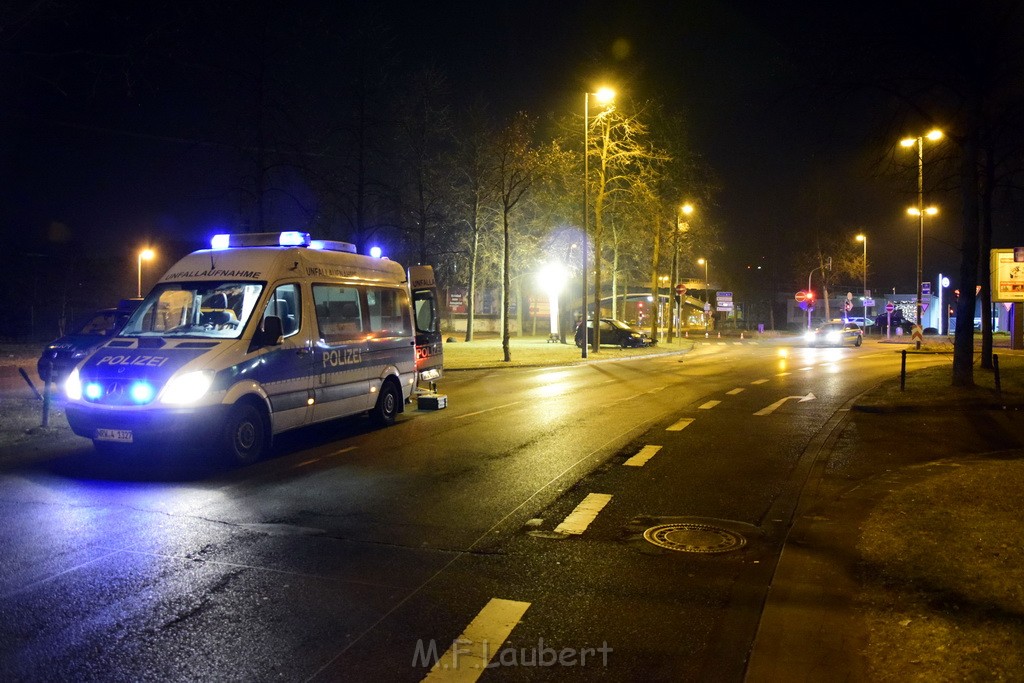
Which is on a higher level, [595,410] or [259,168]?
[259,168]

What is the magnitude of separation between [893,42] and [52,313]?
39107 mm

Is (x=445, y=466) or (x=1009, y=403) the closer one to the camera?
(x=445, y=466)

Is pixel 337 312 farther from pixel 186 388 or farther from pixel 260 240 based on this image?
pixel 186 388

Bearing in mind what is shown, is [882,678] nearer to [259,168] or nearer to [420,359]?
[420,359]

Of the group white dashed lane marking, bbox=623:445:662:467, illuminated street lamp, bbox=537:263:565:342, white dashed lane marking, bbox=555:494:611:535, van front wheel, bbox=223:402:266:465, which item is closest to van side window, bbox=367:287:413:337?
van front wheel, bbox=223:402:266:465

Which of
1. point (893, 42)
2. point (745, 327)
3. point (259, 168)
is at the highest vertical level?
point (893, 42)

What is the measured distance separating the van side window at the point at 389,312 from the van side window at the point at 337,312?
1.49 ft

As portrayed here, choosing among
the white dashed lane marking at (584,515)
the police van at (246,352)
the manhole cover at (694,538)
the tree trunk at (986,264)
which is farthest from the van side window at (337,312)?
the tree trunk at (986,264)

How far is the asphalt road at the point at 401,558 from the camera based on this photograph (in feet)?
14.4

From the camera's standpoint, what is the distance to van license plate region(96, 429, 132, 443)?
897 centimetres

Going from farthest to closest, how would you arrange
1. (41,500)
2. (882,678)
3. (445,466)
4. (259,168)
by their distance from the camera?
(259,168) < (445,466) < (41,500) < (882,678)

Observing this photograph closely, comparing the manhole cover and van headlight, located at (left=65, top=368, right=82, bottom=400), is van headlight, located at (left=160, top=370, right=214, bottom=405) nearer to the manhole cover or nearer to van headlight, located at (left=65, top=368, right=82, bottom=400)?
van headlight, located at (left=65, top=368, right=82, bottom=400)

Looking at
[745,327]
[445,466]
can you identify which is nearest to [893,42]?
[445,466]

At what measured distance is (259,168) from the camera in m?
20.7
